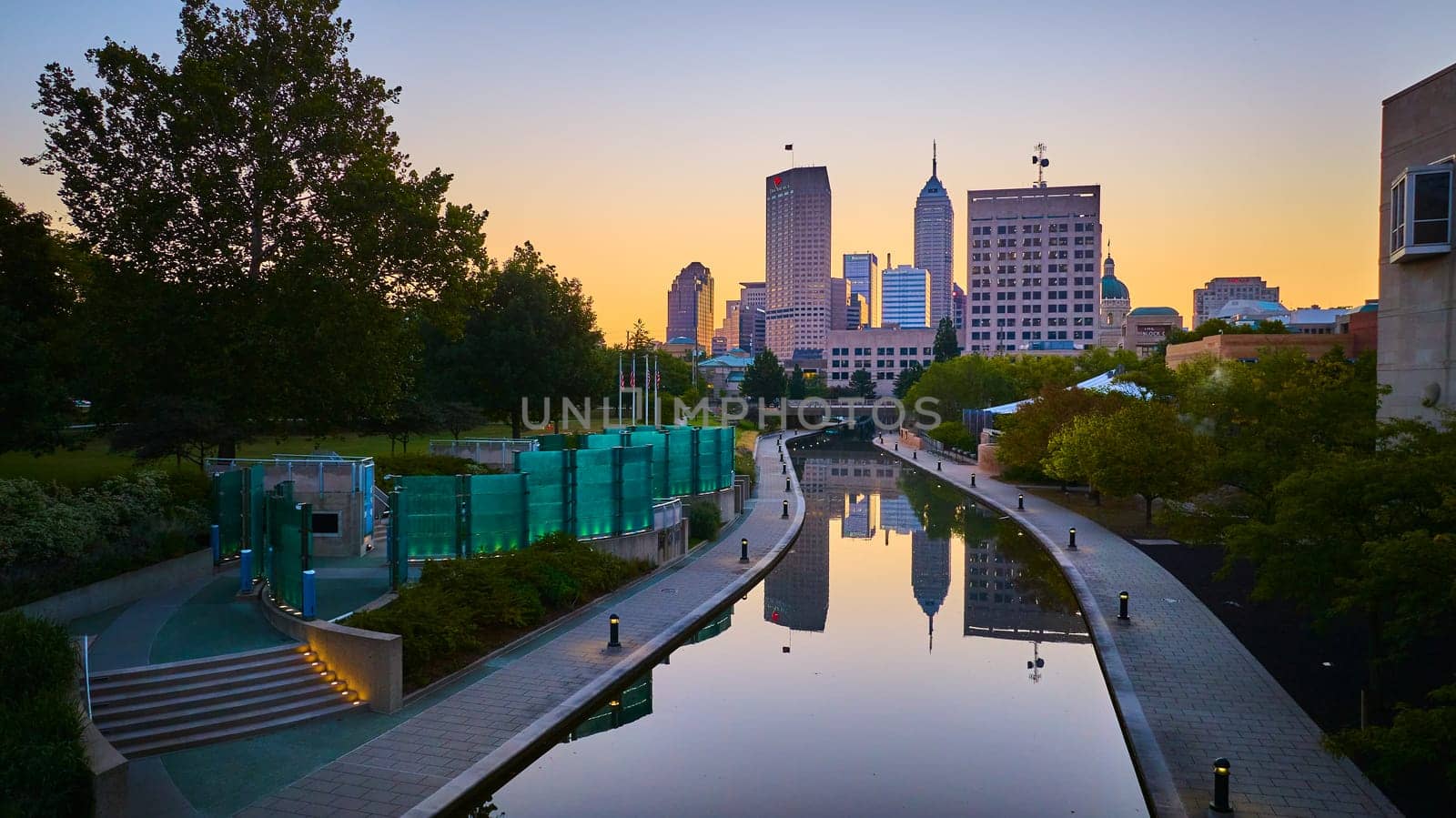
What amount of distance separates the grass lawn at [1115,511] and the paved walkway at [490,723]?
17.9 metres

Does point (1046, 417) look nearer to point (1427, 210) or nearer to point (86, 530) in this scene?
point (1427, 210)

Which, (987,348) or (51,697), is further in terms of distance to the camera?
(987,348)

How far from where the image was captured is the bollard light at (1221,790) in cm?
1112

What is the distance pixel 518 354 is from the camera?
5025 cm

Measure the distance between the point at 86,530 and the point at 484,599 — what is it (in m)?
8.35

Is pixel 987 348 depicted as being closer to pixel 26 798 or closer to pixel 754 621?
pixel 754 621

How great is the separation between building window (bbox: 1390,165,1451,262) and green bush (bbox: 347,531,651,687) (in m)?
20.5

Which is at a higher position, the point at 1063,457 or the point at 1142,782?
the point at 1063,457

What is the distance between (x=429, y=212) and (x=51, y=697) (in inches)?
840

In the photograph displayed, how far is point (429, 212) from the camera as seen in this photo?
98.3 feet

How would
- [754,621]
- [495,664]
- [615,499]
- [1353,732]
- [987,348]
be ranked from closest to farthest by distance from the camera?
1. [1353,732]
2. [495,664]
3. [754,621]
4. [615,499]
5. [987,348]

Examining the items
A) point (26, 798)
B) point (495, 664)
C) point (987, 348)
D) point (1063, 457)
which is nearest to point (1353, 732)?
point (495, 664)

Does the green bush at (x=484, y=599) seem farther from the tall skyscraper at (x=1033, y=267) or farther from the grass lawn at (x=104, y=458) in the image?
the tall skyscraper at (x=1033, y=267)

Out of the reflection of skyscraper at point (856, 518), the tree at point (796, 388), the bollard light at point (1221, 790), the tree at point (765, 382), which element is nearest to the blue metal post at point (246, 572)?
the bollard light at point (1221, 790)
